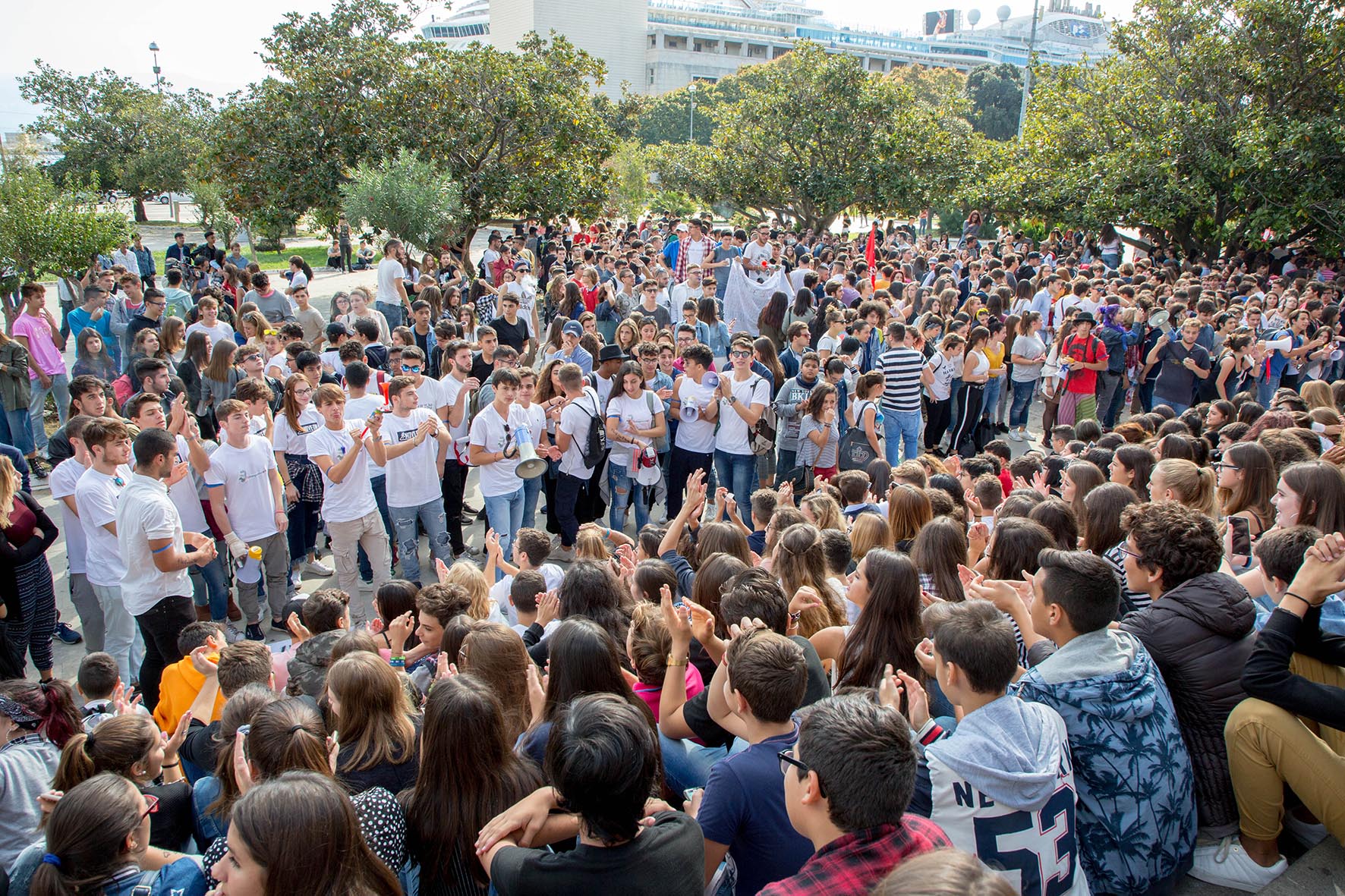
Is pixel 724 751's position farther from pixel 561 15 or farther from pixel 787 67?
pixel 561 15

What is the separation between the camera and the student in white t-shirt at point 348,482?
5961mm

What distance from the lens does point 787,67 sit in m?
24.4

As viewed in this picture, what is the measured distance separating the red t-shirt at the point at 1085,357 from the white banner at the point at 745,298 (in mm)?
3869

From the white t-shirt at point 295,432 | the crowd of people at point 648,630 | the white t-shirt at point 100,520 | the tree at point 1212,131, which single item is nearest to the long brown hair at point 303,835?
the crowd of people at point 648,630

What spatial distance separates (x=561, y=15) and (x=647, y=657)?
108356 millimetres

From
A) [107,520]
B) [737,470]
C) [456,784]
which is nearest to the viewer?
[456,784]

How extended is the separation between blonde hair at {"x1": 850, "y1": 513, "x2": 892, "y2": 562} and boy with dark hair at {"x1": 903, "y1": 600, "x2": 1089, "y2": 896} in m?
2.06

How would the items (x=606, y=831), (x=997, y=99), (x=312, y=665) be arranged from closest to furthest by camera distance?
(x=606, y=831) < (x=312, y=665) < (x=997, y=99)

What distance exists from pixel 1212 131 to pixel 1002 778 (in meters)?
17.5

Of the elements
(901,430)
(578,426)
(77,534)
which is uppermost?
(578,426)

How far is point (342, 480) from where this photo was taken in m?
6.04

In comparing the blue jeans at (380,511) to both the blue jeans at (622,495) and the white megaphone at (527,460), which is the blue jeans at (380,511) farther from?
the blue jeans at (622,495)

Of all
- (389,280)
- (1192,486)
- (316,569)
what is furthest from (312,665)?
(389,280)

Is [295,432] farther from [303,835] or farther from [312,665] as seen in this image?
[303,835]
